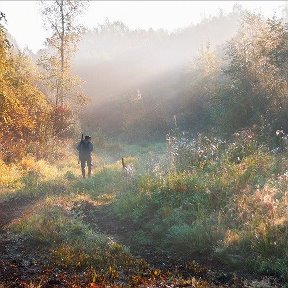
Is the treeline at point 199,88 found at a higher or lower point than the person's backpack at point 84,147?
higher

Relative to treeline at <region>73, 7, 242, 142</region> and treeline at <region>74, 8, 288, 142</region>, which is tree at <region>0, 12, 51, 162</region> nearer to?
treeline at <region>74, 8, 288, 142</region>

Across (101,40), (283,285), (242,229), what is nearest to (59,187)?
(242,229)

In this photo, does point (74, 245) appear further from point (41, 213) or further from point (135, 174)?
point (135, 174)

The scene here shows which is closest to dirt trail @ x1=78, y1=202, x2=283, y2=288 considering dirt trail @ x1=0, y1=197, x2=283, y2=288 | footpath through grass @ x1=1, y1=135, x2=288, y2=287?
dirt trail @ x1=0, y1=197, x2=283, y2=288

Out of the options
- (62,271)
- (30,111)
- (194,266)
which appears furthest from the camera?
(30,111)

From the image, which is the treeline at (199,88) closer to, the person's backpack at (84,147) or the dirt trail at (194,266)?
the person's backpack at (84,147)

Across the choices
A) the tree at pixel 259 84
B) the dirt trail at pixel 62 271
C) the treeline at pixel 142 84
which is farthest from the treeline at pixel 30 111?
the tree at pixel 259 84

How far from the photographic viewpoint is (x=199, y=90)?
40.1m

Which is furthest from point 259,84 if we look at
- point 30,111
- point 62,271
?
point 62,271

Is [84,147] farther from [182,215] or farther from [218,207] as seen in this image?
[218,207]

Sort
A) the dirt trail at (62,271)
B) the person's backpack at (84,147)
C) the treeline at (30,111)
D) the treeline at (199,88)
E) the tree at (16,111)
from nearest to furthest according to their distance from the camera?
the dirt trail at (62,271), the tree at (16,111), the treeline at (30,111), the person's backpack at (84,147), the treeline at (199,88)

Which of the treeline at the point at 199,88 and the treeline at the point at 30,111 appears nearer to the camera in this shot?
the treeline at the point at 30,111

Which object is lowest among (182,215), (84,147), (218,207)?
(182,215)

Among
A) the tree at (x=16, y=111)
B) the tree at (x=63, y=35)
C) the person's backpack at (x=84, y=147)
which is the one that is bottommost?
the person's backpack at (x=84, y=147)
